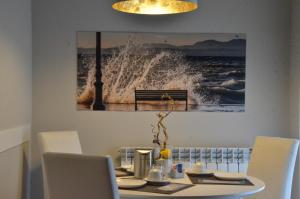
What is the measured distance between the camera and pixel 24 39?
4027 millimetres

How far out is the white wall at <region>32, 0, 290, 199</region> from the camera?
14.1 ft

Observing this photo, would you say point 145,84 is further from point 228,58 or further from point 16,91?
point 16,91

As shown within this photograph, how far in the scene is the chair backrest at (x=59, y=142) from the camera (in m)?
3.59

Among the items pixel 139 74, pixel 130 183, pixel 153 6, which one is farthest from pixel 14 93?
pixel 130 183

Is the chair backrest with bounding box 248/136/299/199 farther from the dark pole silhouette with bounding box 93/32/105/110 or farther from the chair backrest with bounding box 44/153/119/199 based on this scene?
the dark pole silhouette with bounding box 93/32/105/110

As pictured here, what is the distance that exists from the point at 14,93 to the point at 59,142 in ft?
1.81

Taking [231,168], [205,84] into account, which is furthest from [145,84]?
[231,168]

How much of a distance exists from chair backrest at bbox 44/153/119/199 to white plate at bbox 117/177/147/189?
387mm

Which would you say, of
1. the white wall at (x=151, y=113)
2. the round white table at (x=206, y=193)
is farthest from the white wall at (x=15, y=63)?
the round white table at (x=206, y=193)

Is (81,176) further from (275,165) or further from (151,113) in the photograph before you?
(151,113)

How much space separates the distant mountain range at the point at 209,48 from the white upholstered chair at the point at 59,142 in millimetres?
888

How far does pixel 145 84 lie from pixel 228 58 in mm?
865

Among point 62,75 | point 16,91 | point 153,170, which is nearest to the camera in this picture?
point 153,170

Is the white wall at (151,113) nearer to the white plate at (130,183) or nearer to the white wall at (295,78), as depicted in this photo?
the white wall at (295,78)
